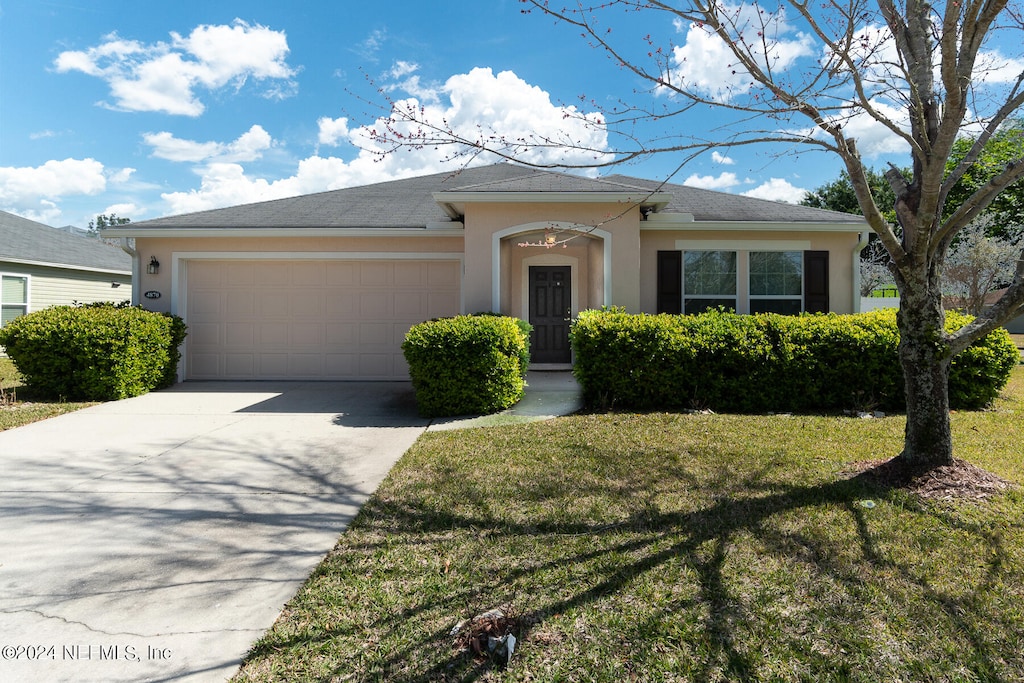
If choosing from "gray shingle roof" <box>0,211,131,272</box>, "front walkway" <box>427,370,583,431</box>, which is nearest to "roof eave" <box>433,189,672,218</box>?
"front walkway" <box>427,370,583,431</box>

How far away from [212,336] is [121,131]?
352 inches

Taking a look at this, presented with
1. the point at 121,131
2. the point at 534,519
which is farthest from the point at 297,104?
the point at 534,519

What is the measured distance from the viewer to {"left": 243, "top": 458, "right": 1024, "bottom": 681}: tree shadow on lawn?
221 cm

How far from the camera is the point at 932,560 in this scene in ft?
10.0

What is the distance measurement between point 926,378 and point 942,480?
0.78 meters

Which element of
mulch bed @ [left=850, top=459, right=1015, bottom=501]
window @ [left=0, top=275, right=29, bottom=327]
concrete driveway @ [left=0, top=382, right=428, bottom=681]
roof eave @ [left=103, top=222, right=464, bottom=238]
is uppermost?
roof eave @ [left=103, top=222, right=464, bottom=238]

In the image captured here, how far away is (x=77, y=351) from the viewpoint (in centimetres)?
835

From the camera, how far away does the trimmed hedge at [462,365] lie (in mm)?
7074

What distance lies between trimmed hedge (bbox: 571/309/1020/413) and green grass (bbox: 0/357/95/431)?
7290 mm

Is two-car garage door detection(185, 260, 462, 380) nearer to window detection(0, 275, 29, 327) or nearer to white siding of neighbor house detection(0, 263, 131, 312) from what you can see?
white siding of neighbor house detection(0, 263, 131, 312)

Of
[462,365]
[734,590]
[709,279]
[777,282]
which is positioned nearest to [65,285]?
[462,365]

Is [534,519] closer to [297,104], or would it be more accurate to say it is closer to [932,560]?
[932,560]

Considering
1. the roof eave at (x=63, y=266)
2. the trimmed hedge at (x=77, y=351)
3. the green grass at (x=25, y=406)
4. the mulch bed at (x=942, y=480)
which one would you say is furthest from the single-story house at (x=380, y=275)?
the roof eave at (x=63, y=266)

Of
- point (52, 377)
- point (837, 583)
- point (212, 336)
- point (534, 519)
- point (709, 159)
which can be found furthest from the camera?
point (212, 336)
